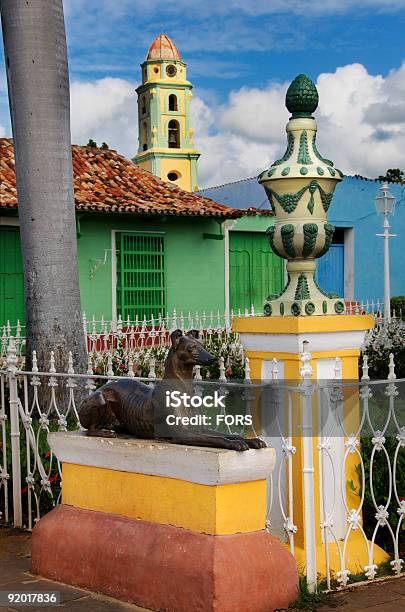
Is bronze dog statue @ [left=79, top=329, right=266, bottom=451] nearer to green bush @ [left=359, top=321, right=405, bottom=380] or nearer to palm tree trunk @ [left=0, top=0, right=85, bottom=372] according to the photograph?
palm tree trunk @ [left=0, top=0, right=85, bottom=372]

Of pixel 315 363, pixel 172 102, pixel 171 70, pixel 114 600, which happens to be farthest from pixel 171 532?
pixel 171 70

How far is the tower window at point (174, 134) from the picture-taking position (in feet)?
87.4

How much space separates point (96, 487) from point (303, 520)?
1142mm

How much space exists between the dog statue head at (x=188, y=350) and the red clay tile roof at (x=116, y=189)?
8596 millimetres

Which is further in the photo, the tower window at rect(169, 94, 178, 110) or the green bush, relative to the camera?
the tower window at rect(169, 94, 178, 110)

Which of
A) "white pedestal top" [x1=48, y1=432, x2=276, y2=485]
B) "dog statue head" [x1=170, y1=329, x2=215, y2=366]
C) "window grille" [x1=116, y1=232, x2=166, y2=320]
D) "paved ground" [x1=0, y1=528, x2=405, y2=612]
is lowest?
"paved ground" [x1=0, y1=528, x2=405, y2=612]

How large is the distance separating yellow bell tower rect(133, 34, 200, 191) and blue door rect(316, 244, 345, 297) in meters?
8.10

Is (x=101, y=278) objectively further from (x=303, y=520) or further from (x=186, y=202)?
(x=303, y=520)

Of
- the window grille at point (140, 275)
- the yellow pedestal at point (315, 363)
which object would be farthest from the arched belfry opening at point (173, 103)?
the yellow pedestal at point (315, 363)

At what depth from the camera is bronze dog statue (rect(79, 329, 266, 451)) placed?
159 inches

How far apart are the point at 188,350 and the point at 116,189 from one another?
34.8 ft

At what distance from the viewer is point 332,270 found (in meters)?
19.4

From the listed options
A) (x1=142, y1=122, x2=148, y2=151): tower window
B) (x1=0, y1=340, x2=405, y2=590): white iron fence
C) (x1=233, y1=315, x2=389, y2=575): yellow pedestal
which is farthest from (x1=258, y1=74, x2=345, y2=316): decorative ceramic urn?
(x1=142, y1=122, x2=148, y2=151): tower window

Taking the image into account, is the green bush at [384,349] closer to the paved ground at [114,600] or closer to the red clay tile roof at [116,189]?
the red clay tile roof at [116,189]
